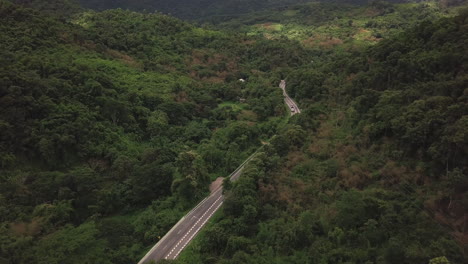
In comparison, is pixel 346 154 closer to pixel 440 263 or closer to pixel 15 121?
pixel 440 263

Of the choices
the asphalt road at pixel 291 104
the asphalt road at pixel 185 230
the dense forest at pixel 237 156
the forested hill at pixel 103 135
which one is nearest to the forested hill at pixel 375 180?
the dense forest at pixel 237 156

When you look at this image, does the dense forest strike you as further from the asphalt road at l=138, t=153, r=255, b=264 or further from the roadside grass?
the asphalt road at l=138, t=153, r=255, b=264

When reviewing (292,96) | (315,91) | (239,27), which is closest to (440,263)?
(315,91)

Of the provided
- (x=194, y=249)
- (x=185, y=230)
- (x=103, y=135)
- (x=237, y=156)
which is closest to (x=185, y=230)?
(x=185, y=230)

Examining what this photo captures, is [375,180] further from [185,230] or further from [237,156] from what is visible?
[237,156]

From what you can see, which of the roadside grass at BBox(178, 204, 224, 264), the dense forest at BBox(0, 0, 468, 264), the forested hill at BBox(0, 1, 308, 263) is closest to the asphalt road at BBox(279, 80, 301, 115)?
the dense forest at BBox(0, 0, 468, 264)

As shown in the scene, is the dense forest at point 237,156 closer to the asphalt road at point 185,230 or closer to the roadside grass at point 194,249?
the roadside grass at point 194,249

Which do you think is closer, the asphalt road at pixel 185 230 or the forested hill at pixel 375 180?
the forested hill at pixel 375 180
